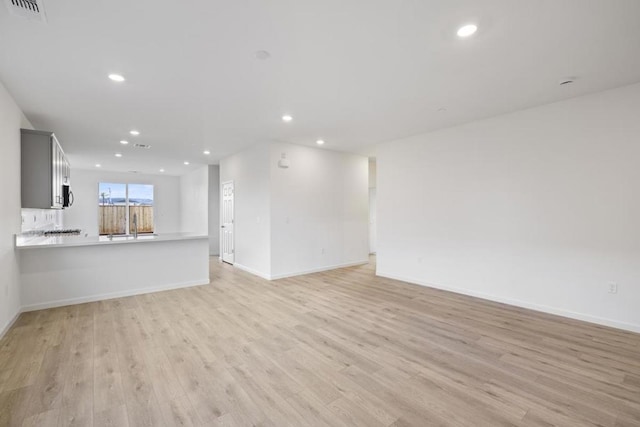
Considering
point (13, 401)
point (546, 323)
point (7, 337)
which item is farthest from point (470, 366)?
point (7, 337)

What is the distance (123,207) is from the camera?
33.7 feet

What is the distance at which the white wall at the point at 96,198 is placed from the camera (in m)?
9.41

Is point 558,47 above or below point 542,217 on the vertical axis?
above

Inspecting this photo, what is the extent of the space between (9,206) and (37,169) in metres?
0.87

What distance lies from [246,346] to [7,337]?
2626 mm

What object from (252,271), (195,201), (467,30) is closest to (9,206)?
(252,271)

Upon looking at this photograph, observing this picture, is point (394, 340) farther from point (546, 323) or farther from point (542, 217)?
point (542, 217)

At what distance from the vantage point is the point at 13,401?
78.6 inches

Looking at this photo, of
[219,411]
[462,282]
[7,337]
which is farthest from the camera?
[462,282]

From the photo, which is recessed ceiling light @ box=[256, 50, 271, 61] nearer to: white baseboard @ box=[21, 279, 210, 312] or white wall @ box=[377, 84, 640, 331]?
white wall @ box=[377, 84, 640, 331]

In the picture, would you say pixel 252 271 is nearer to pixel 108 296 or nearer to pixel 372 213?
pixel 108 296

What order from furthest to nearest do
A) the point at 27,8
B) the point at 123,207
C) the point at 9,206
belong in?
the point at 123,207 < the point at 9,206 < the point at 27,8

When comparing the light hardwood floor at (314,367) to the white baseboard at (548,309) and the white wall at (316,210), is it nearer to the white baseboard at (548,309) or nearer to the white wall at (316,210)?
the white baseboard at (548,309)

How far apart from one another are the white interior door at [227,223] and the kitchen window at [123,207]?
13.8 ft
